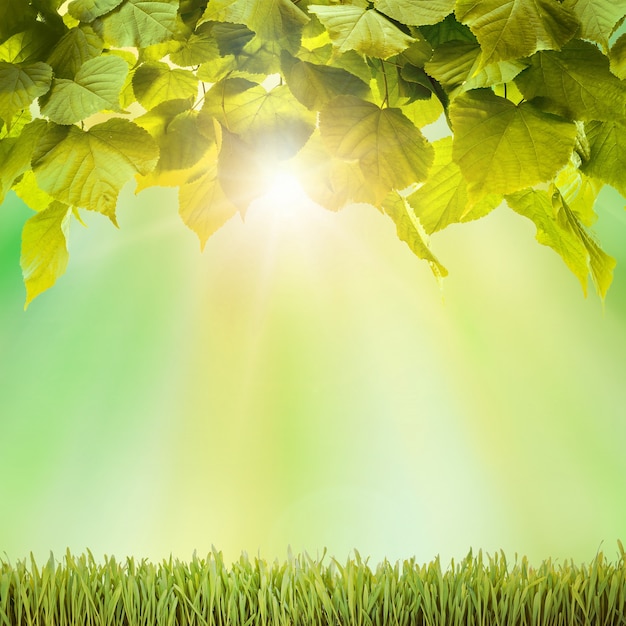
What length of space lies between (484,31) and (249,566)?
0.85 meters

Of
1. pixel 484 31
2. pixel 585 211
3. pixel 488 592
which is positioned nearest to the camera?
pixel 484 31

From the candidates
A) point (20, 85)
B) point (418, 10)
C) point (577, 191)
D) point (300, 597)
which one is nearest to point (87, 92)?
point (20, 85)

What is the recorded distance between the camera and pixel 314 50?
0.34 meters

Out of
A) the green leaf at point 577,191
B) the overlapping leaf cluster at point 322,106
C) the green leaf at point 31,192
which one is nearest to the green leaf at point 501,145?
the overlapping leaf cluster at point 322,106

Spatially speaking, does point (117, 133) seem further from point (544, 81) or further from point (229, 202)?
point (544, 81)

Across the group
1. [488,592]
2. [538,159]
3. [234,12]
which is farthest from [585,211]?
[488,592]

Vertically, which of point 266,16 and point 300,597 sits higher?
point 266,16

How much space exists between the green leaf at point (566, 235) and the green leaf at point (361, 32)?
11 centimetres

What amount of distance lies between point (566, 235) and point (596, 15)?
12cm

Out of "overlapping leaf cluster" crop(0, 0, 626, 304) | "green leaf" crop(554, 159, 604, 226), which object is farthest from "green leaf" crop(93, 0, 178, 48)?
"green leaf" crop(554, 159, 604, 226)

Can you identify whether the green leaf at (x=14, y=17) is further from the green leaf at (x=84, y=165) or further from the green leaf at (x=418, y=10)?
the green leaf at (x=418, y=10)

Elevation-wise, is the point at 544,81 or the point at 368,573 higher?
the point at 544,81

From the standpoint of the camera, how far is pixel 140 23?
30 cm

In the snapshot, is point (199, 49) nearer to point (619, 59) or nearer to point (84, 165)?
point (84, 165)
